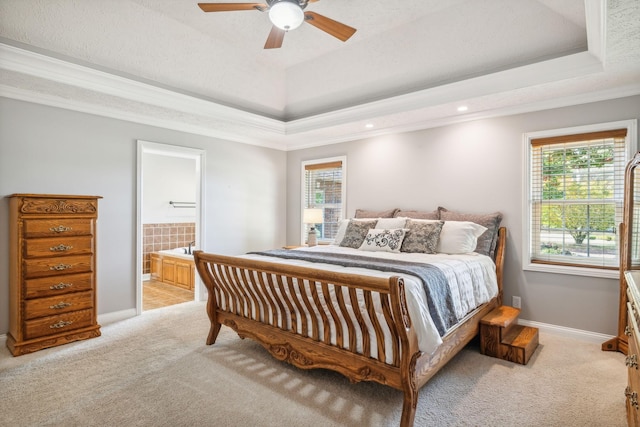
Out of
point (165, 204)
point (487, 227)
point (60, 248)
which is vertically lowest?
point (60, 248)

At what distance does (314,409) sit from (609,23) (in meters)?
2.92

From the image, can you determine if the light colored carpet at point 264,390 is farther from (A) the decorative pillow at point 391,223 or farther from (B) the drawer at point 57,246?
(A) the decorative pillow at point 391,223

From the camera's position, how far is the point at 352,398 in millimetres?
2152

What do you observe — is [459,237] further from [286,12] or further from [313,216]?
[286,12]

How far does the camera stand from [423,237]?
342 cm

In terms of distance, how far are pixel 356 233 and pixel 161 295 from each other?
9.91ft

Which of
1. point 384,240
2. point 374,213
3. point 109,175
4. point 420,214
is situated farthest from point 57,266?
point 420,214

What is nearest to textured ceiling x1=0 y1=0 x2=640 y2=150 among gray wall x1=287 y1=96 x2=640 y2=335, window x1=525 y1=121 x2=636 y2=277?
gray wall x1=287 y1=96 x2=640 y2=335

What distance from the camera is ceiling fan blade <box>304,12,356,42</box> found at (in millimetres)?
2364

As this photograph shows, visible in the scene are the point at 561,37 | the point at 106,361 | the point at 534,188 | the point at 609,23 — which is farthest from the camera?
the point at 534,188

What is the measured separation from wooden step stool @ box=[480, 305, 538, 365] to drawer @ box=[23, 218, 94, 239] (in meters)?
3.64

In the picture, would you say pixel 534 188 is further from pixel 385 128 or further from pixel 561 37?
pixel 385 128

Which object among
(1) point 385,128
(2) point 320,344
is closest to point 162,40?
(1) point 385,128

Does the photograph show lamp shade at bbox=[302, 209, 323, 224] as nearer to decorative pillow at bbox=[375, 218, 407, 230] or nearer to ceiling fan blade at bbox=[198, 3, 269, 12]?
decorative pillow at bbox=[375, 218, 407, 230]
